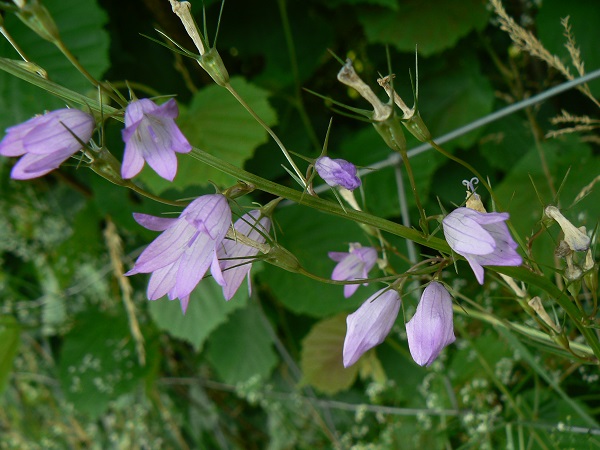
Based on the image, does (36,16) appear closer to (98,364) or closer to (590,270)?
(590,270)

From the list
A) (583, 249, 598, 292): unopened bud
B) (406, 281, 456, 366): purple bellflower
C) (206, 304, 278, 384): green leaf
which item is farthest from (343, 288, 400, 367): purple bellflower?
(206, 304, 278, 384): green leaf

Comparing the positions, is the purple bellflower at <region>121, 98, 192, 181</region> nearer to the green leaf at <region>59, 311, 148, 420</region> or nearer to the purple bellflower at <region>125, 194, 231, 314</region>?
the purple bellflower at <region>125, 194, 231, 314</region>

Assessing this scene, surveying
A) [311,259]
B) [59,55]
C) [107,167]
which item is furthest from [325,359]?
[107,167]

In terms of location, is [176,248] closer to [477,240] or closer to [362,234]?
[477,240]

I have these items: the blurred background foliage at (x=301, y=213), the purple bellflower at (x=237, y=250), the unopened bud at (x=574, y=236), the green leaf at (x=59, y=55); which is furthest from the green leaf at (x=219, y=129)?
the unopened bud at (x=574, y=236)

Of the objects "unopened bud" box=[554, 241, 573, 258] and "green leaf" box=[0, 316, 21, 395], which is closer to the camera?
"unopened bud" box=[554, 241, 573, 258]

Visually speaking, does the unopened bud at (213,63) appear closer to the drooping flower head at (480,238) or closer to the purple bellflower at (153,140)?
the purple bellflower at (153,140)
